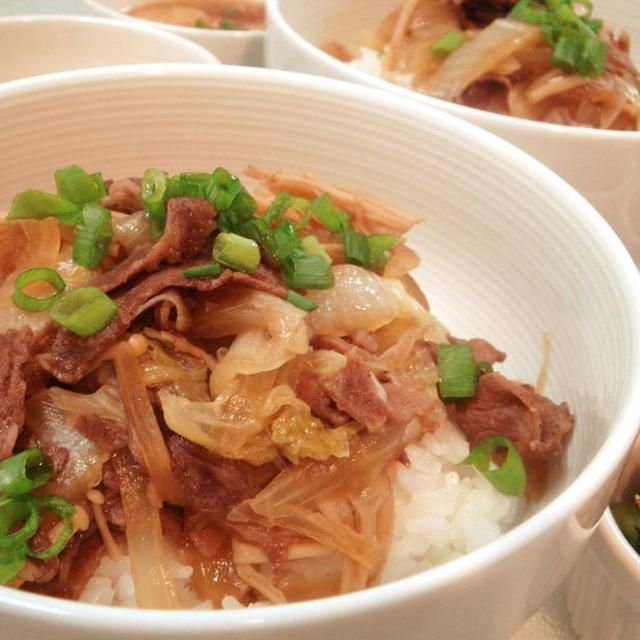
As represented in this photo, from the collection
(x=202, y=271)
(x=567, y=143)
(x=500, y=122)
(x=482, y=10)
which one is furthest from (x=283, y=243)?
(x=482, y=10)

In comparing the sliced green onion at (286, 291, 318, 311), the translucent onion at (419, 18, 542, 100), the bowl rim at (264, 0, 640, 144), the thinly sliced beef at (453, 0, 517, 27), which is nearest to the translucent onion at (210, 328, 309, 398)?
the sliced green onion at (286, 291, 318, 311)

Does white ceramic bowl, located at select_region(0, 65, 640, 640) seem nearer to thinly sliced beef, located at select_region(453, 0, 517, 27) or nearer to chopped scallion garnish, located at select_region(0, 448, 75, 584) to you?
chopped scallion garnish, located at select_region(0, 448, 75, 584)

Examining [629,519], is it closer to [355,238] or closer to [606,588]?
[606,588]

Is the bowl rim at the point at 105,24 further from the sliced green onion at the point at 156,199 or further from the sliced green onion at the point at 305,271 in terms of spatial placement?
the sliced green onion at the point at 305,271

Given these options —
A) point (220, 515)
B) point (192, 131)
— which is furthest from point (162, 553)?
point (192, 131)

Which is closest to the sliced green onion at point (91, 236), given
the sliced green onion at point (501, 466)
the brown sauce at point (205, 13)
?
the sliced green onion at point (501, 466)

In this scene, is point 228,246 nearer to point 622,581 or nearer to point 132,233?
point 132,233
